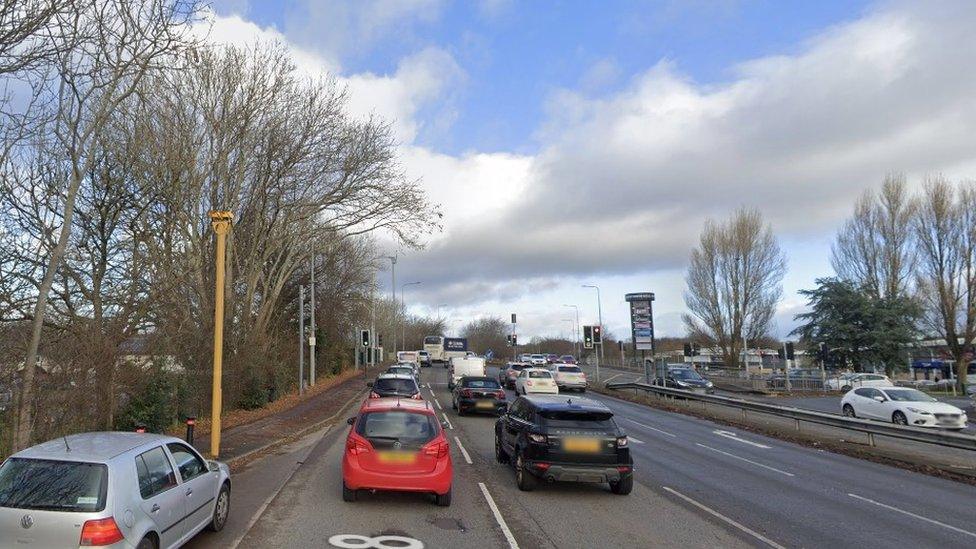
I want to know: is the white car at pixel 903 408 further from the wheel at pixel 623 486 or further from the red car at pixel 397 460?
the red car at pixel 397 460

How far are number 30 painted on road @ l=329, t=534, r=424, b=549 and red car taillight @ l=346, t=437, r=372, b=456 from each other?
5.32 ft

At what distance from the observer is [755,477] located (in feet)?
41.9

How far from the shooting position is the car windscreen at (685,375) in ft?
139

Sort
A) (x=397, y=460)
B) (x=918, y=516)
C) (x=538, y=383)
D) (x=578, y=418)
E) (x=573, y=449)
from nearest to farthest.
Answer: (x=397, y=460) → (x=918, y=516) → (x=573, y=449) → (x=578, y=418) → (x=538, y=383)

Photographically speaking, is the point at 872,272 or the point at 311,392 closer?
the point at 311,392

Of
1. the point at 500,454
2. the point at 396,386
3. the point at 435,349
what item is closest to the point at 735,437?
the point at 500,454

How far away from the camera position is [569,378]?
123 ft

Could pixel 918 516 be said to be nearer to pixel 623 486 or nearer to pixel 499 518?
pixel 623 486

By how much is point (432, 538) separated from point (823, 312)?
162ft

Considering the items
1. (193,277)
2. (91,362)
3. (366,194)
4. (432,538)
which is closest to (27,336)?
(91,362)

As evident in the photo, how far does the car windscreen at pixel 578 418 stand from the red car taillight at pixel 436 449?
6.71ft

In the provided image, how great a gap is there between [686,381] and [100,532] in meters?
39.5

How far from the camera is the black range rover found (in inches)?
404

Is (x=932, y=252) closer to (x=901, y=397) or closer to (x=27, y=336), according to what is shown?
(x=901, y=397)
